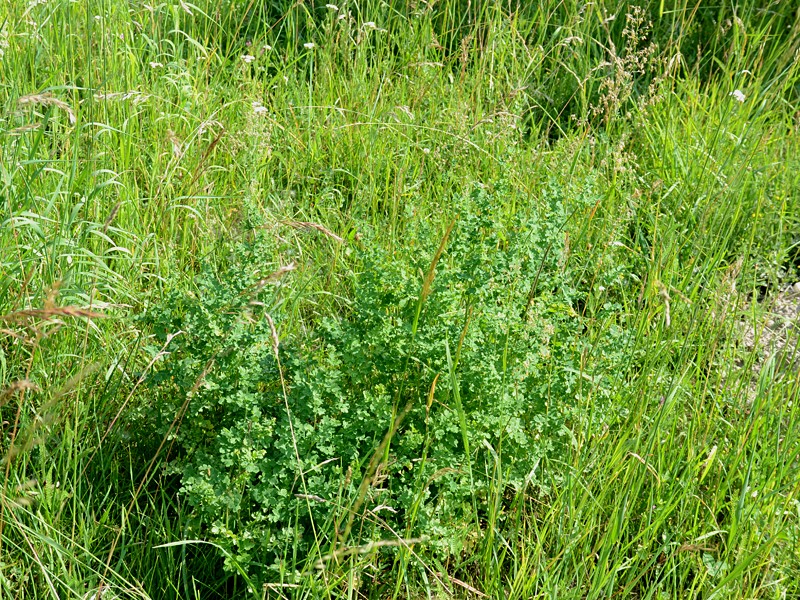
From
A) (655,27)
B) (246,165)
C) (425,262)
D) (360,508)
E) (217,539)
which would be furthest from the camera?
(655,27)

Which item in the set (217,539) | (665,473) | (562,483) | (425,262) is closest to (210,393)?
(217,539)

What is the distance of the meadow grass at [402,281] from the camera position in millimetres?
1935

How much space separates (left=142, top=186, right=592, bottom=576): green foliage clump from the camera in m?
1.88

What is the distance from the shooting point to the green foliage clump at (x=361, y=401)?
1884 mm

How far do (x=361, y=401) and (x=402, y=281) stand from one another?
0.31 meters

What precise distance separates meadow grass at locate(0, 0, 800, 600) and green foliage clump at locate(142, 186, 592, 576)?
0.07ft

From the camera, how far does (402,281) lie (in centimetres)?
214

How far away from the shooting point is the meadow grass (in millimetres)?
1935

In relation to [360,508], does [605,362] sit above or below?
above

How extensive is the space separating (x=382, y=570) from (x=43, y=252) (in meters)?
1.19

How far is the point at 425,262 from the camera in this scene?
89.0 inches

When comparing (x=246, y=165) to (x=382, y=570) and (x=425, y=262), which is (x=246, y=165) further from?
(x=382, y=570)

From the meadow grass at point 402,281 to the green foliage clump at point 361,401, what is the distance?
0.07 feet

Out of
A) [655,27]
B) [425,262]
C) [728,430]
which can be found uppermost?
[655,27]
